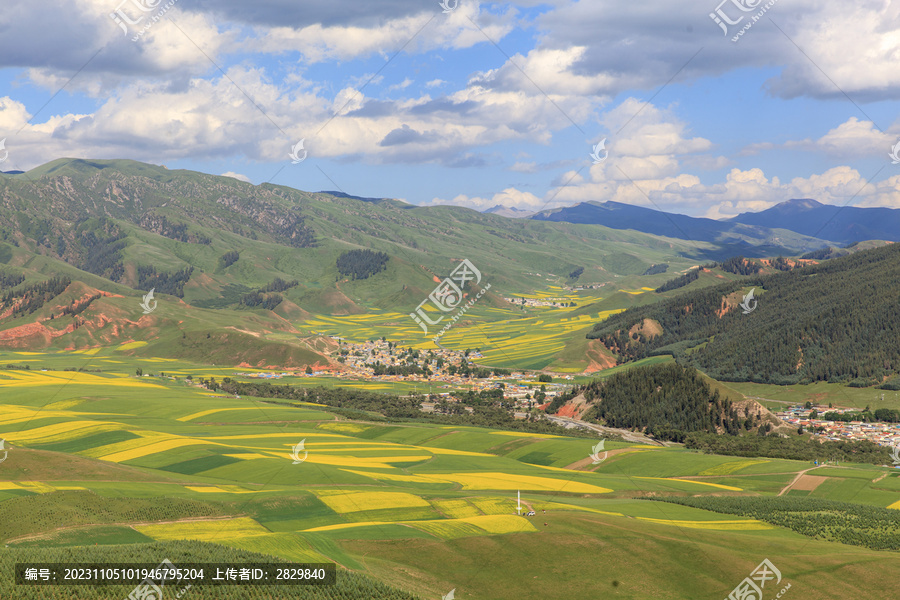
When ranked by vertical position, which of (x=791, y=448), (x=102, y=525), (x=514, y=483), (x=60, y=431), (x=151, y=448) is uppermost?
(x=60, y=431)

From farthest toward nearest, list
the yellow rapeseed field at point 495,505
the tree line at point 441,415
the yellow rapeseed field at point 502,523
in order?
1. the tree line at point 441,415
2. the yellow rapeseed field at point 495,505
3. the yellow rapeseed field at point 502,523

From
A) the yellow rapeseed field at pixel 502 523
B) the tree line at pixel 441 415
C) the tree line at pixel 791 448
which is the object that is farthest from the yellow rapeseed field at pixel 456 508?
the tree line at pixel 791 448

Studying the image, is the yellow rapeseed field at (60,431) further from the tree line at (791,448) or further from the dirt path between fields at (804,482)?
the tree line at (791,448)

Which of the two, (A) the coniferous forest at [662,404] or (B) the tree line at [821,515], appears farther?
(A) the coniferous forest at [662,404]

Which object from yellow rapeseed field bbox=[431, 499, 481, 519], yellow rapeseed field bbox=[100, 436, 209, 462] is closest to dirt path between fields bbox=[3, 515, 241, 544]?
yellow rapeseed field bbox=[431, 499, 481, 519]

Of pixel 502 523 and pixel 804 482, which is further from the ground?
pixel 502 523

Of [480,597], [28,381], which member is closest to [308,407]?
[28,381]

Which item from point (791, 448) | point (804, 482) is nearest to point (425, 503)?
point (804, 482)

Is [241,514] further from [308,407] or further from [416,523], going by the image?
[308,407]

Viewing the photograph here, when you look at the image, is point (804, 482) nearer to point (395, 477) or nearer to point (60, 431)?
point (395, 477)
